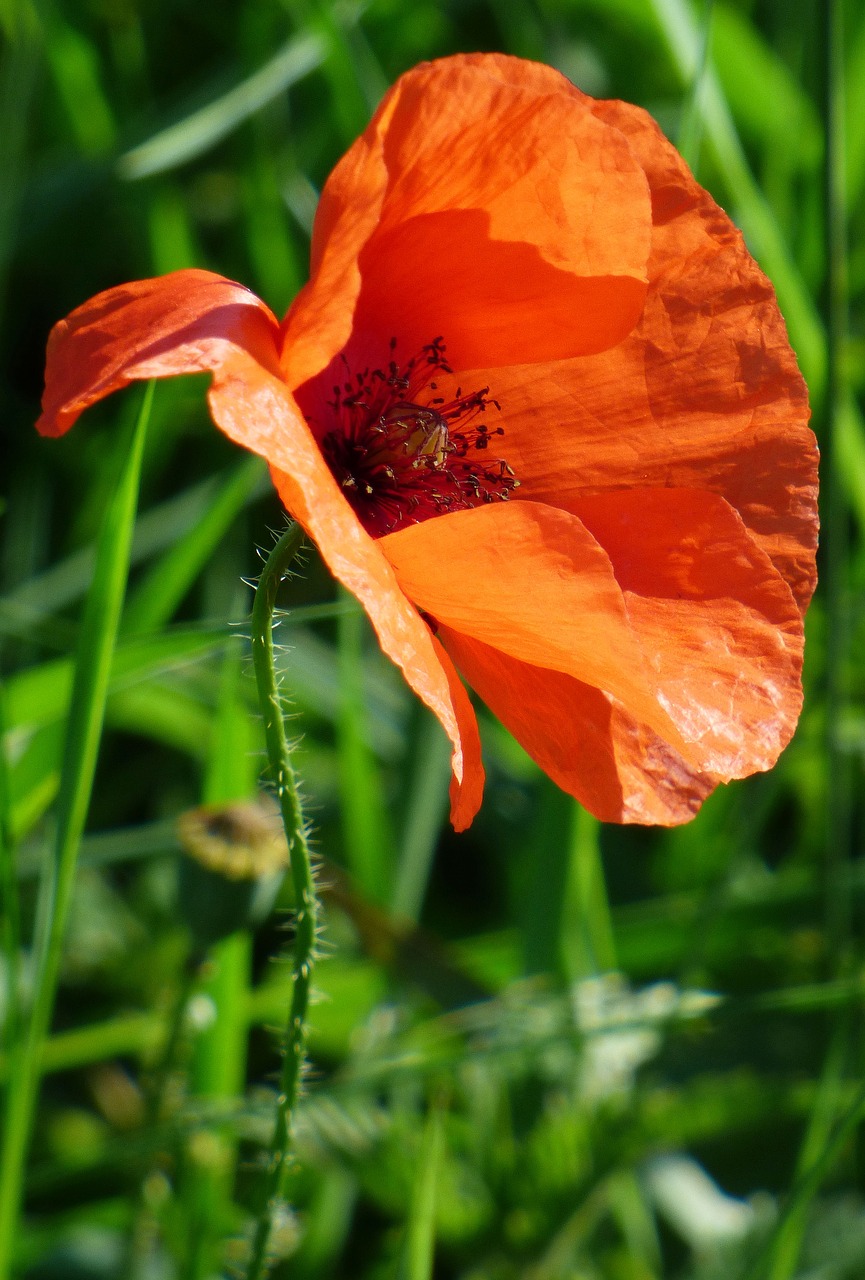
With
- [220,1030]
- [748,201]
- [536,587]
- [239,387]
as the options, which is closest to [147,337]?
[239,387]

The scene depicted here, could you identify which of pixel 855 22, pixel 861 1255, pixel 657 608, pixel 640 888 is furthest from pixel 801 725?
pixel 855 22

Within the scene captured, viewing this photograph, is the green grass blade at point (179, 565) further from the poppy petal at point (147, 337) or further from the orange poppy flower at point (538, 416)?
the poppy petal at point (147, 337)

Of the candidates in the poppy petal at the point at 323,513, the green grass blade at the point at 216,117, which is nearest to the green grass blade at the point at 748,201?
the green grass blade at the point at 216,117

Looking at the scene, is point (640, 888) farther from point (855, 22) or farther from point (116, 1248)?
point (855, 22)

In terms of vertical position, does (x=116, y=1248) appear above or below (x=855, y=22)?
below

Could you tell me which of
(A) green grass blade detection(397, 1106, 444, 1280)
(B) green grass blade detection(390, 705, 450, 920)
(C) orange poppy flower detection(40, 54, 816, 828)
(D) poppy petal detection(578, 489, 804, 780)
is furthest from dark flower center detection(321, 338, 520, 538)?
(B) green grass blade detection(390, 705, 450, 920)

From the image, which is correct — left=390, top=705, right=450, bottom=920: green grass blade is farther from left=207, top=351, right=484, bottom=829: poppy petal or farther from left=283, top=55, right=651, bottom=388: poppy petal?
left=207, top=351, right=484, bottom=829: poppy petal
